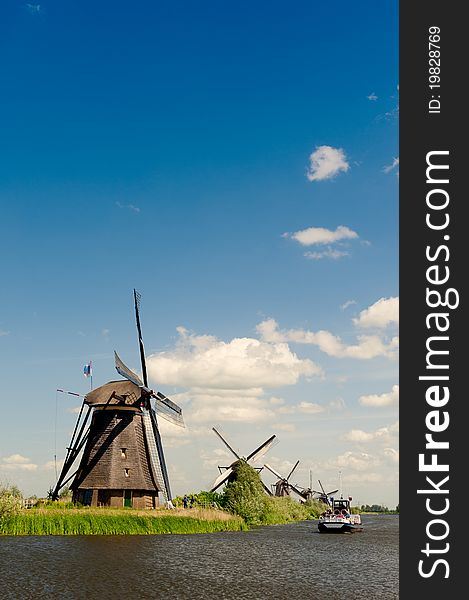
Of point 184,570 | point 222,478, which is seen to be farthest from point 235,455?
point 184,570

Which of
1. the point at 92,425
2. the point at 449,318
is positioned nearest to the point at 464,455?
the point at 449,318

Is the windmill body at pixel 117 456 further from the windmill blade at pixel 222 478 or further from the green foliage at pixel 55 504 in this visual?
the windmill blade at pixel 222 478

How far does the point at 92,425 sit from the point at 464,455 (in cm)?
4225

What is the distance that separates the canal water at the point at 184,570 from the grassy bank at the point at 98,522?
1270 millimetres

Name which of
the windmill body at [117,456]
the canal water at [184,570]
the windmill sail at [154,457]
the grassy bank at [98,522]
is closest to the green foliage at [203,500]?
the windmill sail at [154,457]

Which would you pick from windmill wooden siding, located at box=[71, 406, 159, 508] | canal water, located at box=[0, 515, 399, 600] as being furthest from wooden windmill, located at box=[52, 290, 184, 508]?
canal water, located at box=[0, 515, 399, 600]

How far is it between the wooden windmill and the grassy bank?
2.82 meters

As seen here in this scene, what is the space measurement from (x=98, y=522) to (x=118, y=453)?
928 cm

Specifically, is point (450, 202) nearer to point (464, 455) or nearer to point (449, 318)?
point (449, 318)

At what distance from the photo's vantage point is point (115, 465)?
50.8 meters

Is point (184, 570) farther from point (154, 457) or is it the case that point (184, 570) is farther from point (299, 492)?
point (299, 492)

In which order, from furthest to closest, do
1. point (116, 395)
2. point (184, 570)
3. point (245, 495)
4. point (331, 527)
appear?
point (331, 527)
point (245, 495)
point (116, 395)
point (184, 570)

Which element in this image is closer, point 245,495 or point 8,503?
point 8,503

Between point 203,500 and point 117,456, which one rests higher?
point 117,456
